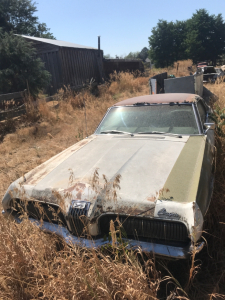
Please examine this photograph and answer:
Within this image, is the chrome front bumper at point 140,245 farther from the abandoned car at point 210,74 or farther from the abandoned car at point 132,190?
the abandoned car at point 210,74

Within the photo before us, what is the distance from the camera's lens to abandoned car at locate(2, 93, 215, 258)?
74.2 inches

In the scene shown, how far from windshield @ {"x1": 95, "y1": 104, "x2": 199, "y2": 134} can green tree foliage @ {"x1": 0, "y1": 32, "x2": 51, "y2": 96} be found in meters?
5.99

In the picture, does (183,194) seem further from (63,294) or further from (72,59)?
(72,59)

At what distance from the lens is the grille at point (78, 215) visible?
80.2 inches

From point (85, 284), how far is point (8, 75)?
8.68 meters

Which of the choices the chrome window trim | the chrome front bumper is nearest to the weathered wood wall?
the chrome window trim

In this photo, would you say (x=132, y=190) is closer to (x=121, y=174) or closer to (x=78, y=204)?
(x=121, y=174)

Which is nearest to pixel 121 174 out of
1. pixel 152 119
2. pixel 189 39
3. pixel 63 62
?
pixel 152 119

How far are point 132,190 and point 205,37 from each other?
4154 centimetres

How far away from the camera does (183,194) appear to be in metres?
1.96

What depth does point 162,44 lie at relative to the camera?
37.3 metres

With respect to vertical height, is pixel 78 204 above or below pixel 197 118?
below

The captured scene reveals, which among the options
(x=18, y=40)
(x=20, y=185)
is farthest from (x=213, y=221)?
(x=18, y=40)

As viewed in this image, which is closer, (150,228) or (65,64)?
(150,228)
